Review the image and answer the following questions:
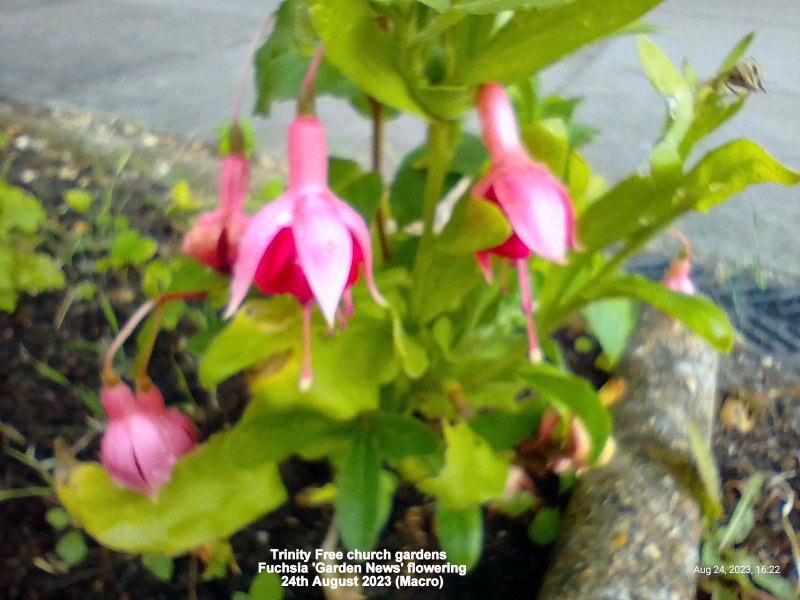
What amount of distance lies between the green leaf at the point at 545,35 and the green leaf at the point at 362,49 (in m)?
0.04

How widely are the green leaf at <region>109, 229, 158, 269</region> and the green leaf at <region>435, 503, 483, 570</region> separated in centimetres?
50

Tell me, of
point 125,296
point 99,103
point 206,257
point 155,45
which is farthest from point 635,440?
point 155,45

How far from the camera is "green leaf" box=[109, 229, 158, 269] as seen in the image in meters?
0.82

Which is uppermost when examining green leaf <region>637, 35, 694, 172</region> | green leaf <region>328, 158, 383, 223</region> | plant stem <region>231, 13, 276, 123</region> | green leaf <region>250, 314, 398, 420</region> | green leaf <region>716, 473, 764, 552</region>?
plant stem <region>231, 13, 276, 123</region>

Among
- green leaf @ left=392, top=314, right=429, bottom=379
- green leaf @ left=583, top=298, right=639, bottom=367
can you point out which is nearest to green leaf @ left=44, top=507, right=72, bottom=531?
Result: green leaf @ left=392, top=314, right=429, bottom=379

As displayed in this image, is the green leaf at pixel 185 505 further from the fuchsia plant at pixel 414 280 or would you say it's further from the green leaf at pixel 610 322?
the green leaf at pixel 610 322

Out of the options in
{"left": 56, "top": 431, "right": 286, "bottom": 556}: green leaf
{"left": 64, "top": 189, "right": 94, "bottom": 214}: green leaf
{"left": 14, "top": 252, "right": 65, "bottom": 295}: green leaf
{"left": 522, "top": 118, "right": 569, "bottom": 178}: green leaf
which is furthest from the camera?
{"left": 64, "top": 189, "right": 94, "bottom": 214}: green leaf

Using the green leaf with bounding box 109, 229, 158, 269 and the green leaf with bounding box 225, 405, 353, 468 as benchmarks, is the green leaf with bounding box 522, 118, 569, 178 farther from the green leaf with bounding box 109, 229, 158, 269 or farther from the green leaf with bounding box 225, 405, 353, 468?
the green leaf with bounding box 109, 229, 158, 269

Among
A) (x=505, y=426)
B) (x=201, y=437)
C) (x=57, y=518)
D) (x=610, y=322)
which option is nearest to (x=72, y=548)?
(x=57, y=518)

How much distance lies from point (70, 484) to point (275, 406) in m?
0.19

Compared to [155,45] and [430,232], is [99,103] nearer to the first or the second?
[155,45]

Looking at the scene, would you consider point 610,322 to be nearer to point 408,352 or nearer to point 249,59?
point 408,352

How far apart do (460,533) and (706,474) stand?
206 mm

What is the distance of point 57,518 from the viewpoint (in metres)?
0.62
